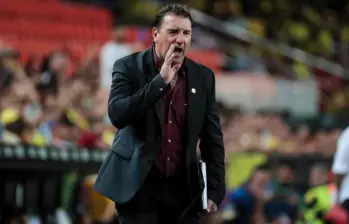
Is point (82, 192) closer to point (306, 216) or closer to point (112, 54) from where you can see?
point (306, 216)

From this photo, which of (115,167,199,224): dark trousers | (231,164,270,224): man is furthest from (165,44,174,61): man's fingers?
(231,164,270,224): man

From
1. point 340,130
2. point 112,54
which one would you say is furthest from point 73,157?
point 340,130

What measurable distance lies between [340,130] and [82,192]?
266 inches

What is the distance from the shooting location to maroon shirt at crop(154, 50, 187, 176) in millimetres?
5699

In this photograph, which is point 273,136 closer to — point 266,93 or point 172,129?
point 266,93

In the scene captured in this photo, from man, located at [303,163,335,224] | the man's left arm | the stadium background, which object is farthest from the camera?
man, located at [303,163,335,224]

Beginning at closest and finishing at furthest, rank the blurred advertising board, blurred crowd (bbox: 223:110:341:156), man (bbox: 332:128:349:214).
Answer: man (bbox: 332:128:349:214), blurred crowd (bbox: 223:110:341:156), the blurred advertising board

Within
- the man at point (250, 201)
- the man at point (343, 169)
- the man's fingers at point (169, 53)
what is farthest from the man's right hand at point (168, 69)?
the man at point (250, 201)

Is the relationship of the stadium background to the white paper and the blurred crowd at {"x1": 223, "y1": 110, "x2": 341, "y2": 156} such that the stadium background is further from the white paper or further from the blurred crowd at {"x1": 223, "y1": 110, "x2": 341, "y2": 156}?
the white paper

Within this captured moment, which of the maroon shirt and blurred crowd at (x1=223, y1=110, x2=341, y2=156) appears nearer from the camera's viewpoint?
the maroon shirt

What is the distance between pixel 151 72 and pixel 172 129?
32 centimetres

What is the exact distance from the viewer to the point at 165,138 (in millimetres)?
5703

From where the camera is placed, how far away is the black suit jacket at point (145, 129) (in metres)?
5.53

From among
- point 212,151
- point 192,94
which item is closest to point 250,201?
point 212,151
